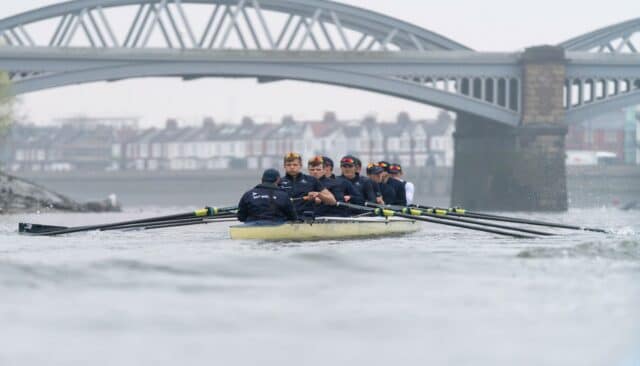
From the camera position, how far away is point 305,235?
870 inches

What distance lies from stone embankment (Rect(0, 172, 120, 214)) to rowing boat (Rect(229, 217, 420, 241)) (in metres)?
26.9

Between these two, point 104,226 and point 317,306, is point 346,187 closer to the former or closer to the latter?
point 104,226

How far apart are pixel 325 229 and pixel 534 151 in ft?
163

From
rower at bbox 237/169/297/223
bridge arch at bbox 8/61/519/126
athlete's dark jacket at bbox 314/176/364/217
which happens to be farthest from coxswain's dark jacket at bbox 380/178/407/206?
bridge arch at bbox 8/61/519/126

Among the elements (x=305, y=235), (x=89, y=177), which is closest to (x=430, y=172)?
(x=89, y=177)

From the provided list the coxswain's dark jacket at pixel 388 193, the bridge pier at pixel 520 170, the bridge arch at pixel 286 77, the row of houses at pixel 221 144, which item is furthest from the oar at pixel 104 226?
the row of houses at pixel 221 144

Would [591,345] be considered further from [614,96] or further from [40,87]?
[614,96]

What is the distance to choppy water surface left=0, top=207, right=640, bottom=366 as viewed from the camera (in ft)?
34.8

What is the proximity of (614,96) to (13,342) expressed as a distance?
63404 mm

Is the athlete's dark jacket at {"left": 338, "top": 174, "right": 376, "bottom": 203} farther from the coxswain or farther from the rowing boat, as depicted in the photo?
the rowing boat

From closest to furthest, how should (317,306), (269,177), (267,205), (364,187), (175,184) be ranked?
(317,306)
(269,177)
(267,205)
(364,187)
(175,184)

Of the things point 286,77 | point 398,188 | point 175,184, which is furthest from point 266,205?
point 175,184

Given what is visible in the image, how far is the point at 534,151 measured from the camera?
71188 millimetres

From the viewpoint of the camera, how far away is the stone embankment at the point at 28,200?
5181 centimetres
